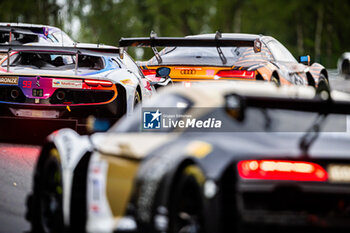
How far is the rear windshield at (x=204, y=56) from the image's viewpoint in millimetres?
13512

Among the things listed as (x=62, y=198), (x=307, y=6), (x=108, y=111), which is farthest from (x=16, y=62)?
(x=307, y=6)

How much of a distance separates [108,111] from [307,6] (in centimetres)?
7250

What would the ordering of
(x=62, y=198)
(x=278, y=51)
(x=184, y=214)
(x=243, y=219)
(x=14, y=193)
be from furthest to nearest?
(x=278, y=51), (x=14, y=193), (x=62, y=198), (x=184, y=214), (x=243, y=219)

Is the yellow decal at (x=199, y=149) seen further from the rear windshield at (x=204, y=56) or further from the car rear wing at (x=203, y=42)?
the rear windshield at (x=204, y=56)

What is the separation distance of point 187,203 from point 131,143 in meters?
0.88

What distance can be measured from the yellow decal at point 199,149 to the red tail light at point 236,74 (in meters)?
8.18

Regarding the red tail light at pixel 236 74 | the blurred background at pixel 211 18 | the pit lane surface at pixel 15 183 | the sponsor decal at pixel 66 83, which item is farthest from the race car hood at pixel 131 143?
the blurred background at pixel 211 18

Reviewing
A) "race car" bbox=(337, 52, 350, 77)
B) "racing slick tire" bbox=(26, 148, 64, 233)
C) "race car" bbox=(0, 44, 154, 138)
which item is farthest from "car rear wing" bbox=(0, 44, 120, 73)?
"racing slick tire" bbox=(26, 148, 64, 233)

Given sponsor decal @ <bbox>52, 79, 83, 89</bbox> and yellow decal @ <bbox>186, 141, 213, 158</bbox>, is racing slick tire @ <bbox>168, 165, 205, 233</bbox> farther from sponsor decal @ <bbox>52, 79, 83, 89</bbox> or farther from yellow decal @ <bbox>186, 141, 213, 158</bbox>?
sponsor decal @ <bbox>52, 79, 83, 89</bbox>

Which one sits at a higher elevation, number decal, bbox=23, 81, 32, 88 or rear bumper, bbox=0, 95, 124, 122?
number decal, bbox=23, 81, 32, 88

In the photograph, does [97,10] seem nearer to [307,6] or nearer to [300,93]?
[307,6]

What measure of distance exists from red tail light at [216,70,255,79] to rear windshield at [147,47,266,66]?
0.17 m

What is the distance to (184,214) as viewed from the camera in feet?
16.0

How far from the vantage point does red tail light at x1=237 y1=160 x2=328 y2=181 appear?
454 cm
